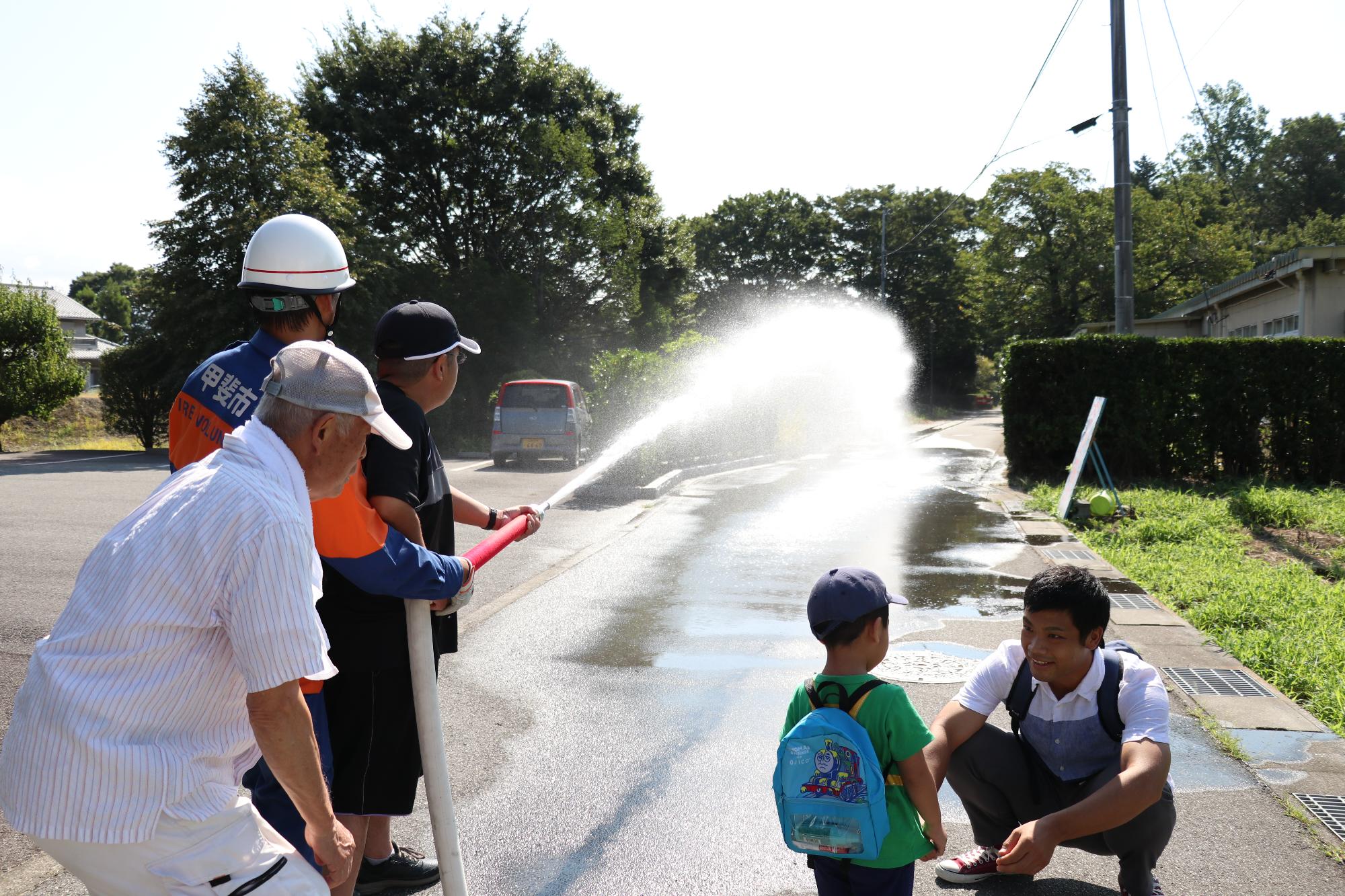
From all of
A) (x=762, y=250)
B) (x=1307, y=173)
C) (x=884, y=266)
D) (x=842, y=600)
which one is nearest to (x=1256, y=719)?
(x=842, y=600)

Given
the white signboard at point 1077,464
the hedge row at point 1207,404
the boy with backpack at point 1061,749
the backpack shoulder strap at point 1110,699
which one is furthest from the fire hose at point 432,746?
the hedge row at point 1207,404

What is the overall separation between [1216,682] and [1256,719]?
2.18 feet

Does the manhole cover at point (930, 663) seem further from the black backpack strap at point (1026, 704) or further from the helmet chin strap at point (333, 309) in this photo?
the helmet chin strap at point (333, 309)

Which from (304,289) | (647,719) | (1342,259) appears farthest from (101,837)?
(1342,259)

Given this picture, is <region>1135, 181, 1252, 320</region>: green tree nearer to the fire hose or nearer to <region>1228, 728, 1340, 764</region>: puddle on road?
<region>1228, 728, 1340, 764</region>: puddle on road

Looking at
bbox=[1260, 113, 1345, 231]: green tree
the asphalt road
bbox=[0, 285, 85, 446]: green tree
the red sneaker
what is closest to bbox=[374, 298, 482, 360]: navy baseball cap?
the asphalt road

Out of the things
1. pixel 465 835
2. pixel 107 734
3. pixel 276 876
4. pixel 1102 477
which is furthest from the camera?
pixel 1102 477

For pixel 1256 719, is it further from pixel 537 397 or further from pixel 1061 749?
pixel 537 397

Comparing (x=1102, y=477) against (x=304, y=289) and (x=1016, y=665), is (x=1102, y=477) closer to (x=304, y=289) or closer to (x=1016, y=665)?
(x=1016, y=665)

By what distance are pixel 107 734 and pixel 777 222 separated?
76.1 m

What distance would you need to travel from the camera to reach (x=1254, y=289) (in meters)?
25.3

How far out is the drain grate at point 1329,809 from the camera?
3.93 metres

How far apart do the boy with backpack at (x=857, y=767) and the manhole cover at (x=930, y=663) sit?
3378 millimetres

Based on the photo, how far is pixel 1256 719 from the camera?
5195 mm
